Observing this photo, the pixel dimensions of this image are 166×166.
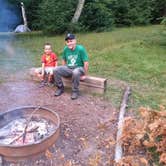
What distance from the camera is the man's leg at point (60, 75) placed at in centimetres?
586

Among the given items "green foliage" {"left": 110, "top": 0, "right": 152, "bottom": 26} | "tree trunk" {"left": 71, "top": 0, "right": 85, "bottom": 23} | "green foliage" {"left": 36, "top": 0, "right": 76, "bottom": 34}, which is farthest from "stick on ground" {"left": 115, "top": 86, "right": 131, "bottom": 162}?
"green foliage" {"left": 110, "top": 0, "right": 152, "bottom": 26}

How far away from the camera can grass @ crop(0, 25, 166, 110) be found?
5.99m

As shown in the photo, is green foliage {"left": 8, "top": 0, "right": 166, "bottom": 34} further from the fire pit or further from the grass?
the fire pit

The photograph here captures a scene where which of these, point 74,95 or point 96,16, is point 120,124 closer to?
point 74,95

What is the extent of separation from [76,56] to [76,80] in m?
0.46

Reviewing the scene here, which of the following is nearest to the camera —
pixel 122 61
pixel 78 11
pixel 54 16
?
pixel 122 61

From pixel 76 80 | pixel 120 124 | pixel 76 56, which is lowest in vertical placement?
pixel 120 124

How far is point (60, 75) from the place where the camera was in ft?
Answer: 19.4

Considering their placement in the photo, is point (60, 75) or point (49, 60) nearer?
point (60, 75)

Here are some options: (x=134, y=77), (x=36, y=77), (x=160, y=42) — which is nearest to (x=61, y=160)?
(x=36, y=77)

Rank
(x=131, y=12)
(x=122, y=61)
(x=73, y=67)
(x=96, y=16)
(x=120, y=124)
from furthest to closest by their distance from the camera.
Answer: (x=131, y=12) → (x=96, y=16) → (x=122, y=61) → (x=73, y=67) → (x=120, y=124)

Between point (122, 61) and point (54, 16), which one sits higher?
point (54, 16)

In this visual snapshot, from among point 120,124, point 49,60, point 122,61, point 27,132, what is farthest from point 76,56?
point 122,61

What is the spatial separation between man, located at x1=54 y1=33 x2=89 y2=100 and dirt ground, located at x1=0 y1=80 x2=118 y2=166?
8.3 inches
